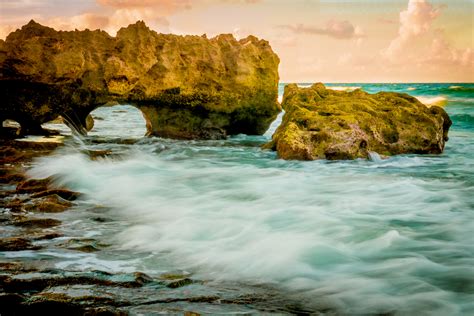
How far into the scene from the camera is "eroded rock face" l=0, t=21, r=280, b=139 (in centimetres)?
1503

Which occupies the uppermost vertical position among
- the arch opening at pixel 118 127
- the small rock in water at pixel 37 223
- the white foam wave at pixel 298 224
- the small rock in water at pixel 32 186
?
the arch opening at pixel 118 127

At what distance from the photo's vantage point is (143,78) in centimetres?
1567

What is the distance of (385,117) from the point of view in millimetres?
13062

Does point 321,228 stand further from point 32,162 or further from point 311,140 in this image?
point 32,162

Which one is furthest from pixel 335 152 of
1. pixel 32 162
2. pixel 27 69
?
pixel 27 69

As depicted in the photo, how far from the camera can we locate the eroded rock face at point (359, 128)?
11.6 metres

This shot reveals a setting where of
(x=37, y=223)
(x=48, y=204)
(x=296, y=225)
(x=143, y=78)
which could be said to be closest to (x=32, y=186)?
(x=48, y=204)

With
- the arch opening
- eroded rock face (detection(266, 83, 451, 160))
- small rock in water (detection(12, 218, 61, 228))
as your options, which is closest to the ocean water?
small rock in water (detection(12, 218, 61, 228))

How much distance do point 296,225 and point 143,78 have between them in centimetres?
1071

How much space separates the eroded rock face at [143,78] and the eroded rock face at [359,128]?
2972 mm

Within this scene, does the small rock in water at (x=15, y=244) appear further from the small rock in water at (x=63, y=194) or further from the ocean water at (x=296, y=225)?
the small rock in water at (x=63, y=194)

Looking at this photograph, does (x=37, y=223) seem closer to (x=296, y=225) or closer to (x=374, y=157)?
(x=296, y=225)

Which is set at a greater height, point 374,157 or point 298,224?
point 374,157

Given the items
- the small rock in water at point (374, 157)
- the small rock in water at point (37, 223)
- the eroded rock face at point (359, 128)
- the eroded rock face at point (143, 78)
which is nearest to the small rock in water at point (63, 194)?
the small rock in water at point (37, 223)
